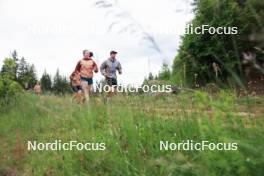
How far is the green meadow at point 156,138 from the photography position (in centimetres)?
296

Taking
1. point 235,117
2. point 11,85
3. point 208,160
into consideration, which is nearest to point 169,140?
point 235,117

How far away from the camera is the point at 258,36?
8.37ft

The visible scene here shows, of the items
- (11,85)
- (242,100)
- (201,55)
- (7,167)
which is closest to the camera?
(242,100)

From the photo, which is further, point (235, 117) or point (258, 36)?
point (235, 117)

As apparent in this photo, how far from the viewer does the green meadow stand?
2960 mm

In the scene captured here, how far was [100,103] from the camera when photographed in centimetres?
850

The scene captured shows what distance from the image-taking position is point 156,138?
4637mm

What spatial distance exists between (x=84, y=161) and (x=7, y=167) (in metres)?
2.26

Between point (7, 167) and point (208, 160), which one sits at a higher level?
point (208, 160)

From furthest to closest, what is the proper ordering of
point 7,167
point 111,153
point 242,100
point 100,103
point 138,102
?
point 100,103 < point 7,167 < point 138,102 < point 111,153 < point 242,100

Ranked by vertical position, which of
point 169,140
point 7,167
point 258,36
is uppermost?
point 258,36

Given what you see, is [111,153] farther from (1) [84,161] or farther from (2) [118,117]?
(2) [118,117]

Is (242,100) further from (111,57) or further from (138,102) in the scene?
(111,57)

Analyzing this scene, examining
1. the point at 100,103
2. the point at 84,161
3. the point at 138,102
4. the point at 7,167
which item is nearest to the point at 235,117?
the point at 84,161
